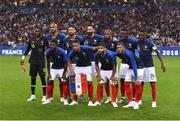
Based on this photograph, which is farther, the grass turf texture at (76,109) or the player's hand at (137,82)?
the player's hand at (137,82)

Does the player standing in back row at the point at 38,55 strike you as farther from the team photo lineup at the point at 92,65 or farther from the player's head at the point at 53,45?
the player's head at the point at 53,45

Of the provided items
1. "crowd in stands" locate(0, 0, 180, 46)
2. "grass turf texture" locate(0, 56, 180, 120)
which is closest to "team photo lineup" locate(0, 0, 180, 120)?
"grass turf texture" locate(0, 56, 180, 120)

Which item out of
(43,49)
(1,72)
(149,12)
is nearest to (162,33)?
(149,12)

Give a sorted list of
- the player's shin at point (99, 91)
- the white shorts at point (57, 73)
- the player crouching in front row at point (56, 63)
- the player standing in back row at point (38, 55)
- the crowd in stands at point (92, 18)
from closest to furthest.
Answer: the player's shin at point (99, 91), the player crouching in front row at point (56, 63), the white shorts at point (57, 73), the player standing in back row at point (38, 55), the crowd in stands at point (92, 18)

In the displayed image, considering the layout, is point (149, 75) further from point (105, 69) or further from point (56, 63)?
point (56, 63)

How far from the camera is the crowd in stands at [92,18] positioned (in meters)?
48.7

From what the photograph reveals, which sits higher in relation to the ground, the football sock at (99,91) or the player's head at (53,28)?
the player's head at (53,28)

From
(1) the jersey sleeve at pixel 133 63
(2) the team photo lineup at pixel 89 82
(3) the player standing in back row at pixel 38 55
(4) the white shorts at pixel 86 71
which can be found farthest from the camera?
(3) the player standing in back row at pixel 38 55

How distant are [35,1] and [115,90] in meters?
42.8

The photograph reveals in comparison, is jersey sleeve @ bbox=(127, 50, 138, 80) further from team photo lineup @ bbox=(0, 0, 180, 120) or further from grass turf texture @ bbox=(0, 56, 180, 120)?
grass turf texture @ bbox=(0, 56, 180, 120)

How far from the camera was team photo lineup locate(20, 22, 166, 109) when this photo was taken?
14500 mm

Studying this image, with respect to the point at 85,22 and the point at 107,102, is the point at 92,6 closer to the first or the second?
the point at 85,22

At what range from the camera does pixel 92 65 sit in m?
16.1

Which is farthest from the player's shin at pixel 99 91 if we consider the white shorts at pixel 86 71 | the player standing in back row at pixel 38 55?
the player standing in back row at pixel 38 55
